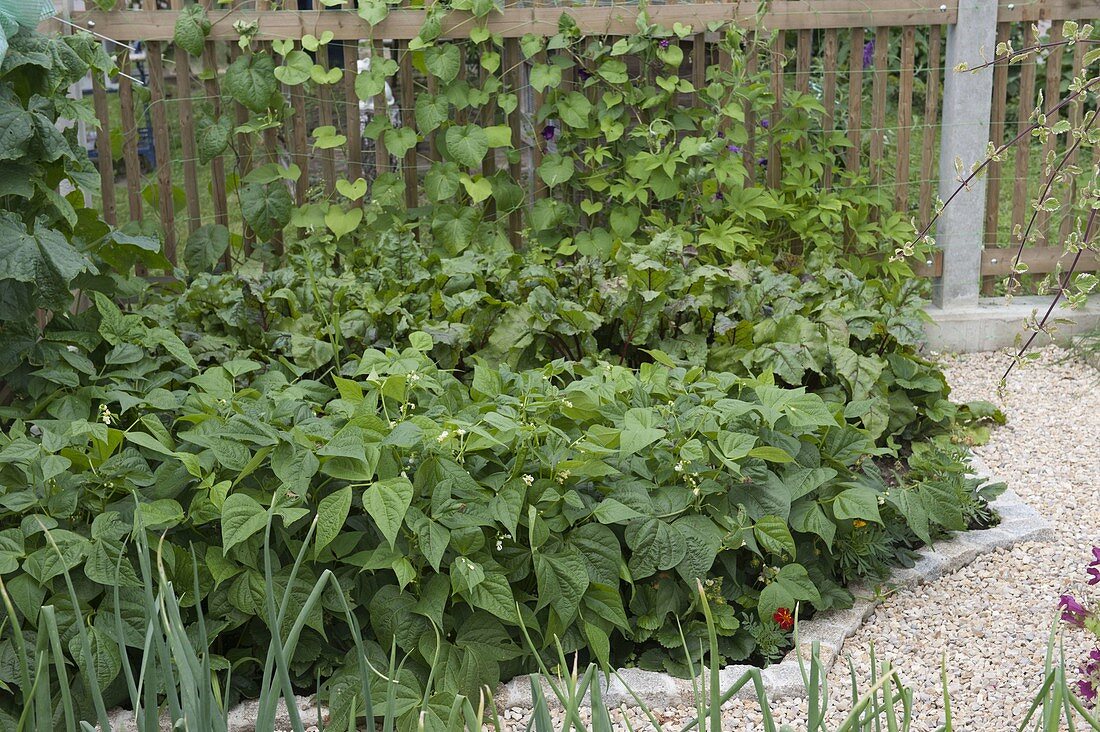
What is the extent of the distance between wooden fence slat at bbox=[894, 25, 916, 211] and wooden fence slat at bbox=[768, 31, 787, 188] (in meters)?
0.50

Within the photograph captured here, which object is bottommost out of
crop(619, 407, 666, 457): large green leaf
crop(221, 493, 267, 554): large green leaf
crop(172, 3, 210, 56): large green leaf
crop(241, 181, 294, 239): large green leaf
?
crop(221, 493, 267, 554): large green leaf

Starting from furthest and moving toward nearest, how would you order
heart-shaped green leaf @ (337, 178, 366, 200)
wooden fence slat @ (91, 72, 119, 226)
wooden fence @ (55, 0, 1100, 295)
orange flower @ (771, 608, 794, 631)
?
heart-shaped green leaf @ (337, 178, 366, 200), wooden fence @ (55, 0, 1100, 295), wooden fence slat @ (91, 72, 119, 226), orange flower @ (771, 608, 794, 631)

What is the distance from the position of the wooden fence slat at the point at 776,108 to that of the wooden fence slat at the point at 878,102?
398mm

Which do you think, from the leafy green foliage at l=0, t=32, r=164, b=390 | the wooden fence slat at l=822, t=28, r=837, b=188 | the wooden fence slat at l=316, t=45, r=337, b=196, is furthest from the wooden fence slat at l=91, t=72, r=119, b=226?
the wooden fence slat at l=822, t=28, r=837, b=188

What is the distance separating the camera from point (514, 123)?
15.7ft

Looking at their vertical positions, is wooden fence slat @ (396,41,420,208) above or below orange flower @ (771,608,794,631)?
above

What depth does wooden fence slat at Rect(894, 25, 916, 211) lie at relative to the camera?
15.7 ft

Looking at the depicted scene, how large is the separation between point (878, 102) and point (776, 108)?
45 cm

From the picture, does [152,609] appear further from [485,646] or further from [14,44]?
[14,44]

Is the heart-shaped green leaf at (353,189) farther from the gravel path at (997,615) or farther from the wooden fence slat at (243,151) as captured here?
the gravel path at (997,615)

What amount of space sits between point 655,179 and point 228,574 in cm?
286

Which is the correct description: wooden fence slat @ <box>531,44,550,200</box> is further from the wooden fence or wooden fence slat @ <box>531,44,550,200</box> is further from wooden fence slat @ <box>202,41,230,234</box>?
wooden fence slat @ <box>202,41,230,234</box>

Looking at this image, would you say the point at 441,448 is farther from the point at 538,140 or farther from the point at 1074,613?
the point at 538,140

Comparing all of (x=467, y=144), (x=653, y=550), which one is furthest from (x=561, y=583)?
(x=467, y=144)
